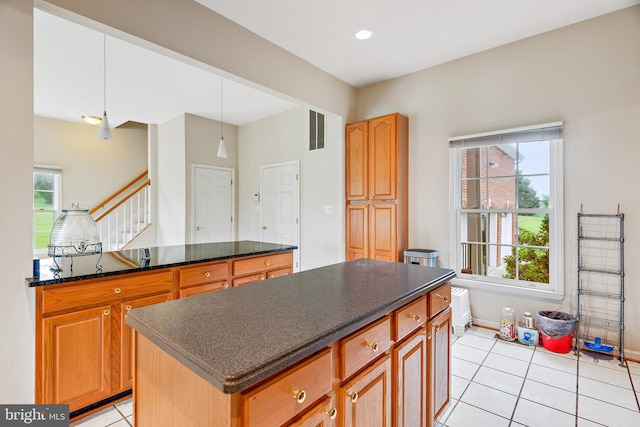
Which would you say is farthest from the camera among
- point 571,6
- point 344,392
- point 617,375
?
point 571,6

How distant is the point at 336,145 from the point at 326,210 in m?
0.94

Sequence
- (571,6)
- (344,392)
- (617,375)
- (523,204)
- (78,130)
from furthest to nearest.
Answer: (78,130)
(523,204)
(571,6)
(617,375)
(344,392)

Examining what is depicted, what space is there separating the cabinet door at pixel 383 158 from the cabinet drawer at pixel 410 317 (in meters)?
2.26

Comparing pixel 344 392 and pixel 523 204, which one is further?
pixel 523 204

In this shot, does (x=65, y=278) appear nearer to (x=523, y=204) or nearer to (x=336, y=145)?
(x=336, y=145)

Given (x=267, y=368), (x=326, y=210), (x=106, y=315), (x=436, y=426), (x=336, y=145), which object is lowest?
(x=436, y=426)

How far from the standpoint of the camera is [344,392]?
3.55ft

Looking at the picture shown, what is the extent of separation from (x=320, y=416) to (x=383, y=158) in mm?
3176

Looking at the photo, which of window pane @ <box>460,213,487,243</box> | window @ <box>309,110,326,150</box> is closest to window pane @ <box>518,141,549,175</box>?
window pane @ <box>460,213,487,243</box>

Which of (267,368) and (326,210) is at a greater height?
(326,210)

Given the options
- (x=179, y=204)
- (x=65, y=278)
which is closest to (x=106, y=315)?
(x=65, y=278)

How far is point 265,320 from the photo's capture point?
3.62 feet

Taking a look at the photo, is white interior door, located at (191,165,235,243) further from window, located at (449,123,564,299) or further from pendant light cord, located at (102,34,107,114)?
window, located at (449,123,564,299)

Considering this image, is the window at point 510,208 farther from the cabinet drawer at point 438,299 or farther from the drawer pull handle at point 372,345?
the drawer pull handle at point 372,345
